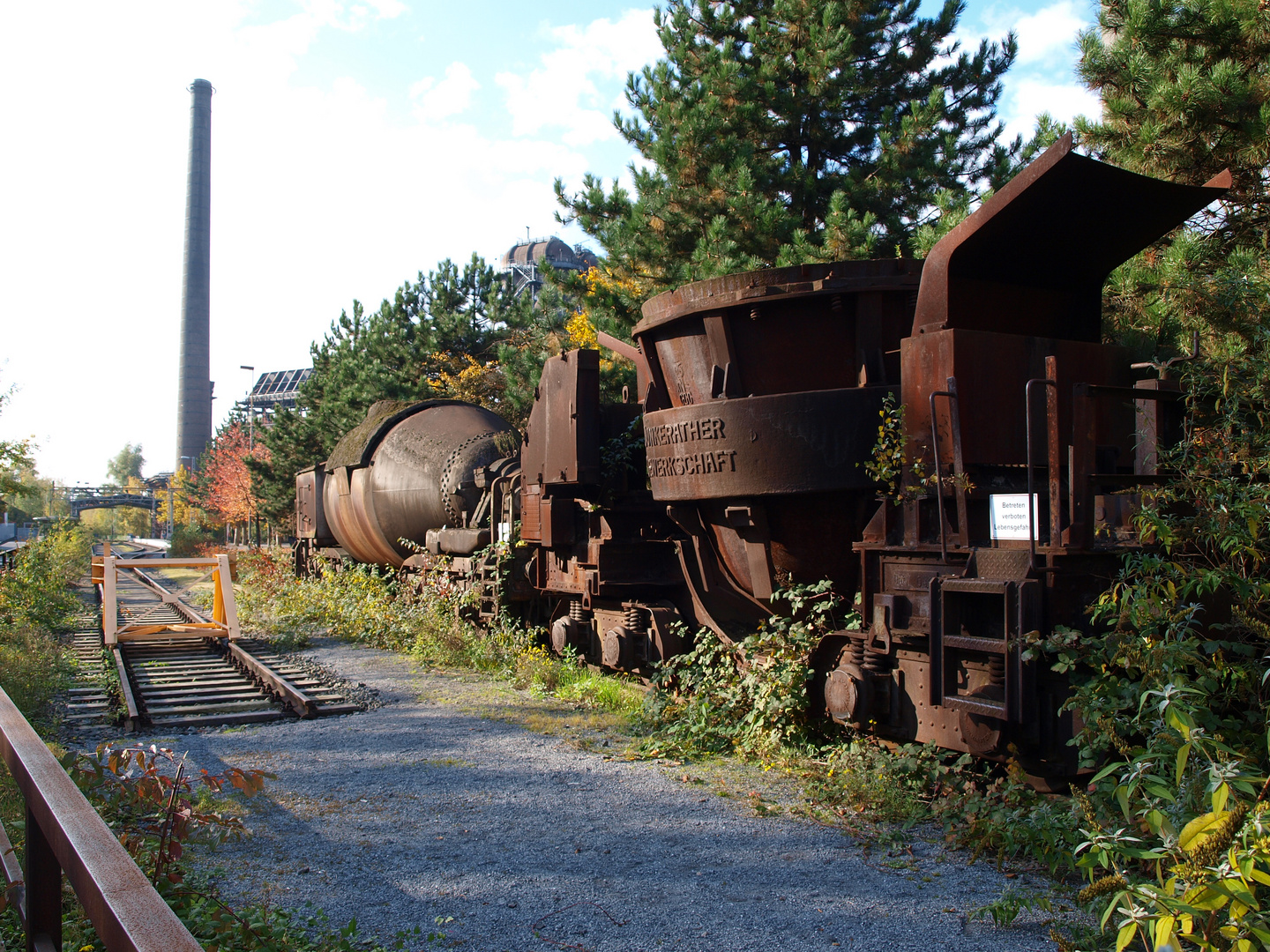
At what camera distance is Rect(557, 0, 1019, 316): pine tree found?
15133mm

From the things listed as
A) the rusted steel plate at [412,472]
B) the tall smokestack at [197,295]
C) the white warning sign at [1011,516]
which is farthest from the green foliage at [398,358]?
the tall smokestack at [197,295]

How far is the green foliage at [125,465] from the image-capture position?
146m

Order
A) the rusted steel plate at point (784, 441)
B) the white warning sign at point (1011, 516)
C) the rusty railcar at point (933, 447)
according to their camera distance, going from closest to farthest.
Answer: the rusty railcar at point (933, 447) < the white warning sign at point (1011, 516) < the rusted steel plate at point (784, 441)

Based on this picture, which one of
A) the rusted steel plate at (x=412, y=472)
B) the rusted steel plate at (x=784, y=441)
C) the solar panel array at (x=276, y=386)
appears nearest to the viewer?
the rusted steel plate at (x=784, y=441)

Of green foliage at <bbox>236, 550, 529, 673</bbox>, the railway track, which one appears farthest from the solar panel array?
the railway track

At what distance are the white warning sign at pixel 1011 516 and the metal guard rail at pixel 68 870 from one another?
14.1 feet

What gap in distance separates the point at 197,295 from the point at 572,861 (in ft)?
205

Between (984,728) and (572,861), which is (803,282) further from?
(572,861)

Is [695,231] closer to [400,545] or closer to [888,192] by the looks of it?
[888,192]

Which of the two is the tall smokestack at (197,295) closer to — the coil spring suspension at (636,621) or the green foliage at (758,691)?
the coil spring suspension at (636,621)

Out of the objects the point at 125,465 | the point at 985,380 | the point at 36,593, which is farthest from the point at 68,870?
the point at 125,465

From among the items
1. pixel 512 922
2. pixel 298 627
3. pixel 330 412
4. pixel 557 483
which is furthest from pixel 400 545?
pixel 330 412

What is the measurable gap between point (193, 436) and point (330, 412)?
3793 cm

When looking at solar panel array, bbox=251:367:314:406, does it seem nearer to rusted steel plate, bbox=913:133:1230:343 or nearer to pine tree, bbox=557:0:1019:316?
pine tree, bbox=557:0:1019:316
